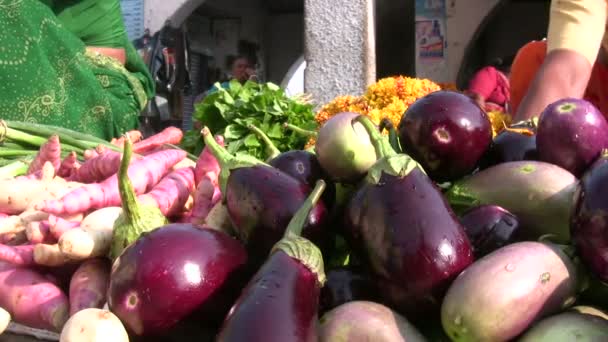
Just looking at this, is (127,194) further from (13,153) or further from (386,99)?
(386,99)

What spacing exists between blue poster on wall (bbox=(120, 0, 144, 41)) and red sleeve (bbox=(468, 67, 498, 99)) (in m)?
5.05

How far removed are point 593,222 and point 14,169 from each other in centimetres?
172

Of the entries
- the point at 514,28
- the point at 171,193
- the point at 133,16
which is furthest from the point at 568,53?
the point at 514,28

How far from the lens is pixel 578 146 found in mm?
1119

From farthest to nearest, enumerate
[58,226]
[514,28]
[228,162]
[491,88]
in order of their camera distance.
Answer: [514,28], [491,88], [58,226], [228,162]

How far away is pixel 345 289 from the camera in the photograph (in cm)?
98

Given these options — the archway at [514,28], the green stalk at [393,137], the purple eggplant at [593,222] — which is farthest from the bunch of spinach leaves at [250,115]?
the archway at [514,28]

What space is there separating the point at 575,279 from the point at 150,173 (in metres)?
1.14

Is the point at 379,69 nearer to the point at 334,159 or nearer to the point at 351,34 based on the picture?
the point at 351,34

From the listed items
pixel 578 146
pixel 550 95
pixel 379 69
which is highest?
pixel 578 146

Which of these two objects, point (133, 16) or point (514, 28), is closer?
point (133, 16)

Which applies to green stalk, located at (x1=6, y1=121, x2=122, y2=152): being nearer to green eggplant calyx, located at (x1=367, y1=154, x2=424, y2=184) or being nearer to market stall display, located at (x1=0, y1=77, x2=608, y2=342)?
market stall display, located at (x1=0, y1=77, x2=608, y2=342)

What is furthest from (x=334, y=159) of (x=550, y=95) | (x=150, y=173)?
(x=550, y=95)

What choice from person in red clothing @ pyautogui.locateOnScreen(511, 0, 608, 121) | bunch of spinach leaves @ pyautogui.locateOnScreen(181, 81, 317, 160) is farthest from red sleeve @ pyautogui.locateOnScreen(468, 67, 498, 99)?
person in red clothing @ pyautogui.locateOnScreen(511, 0, 608, 121)
